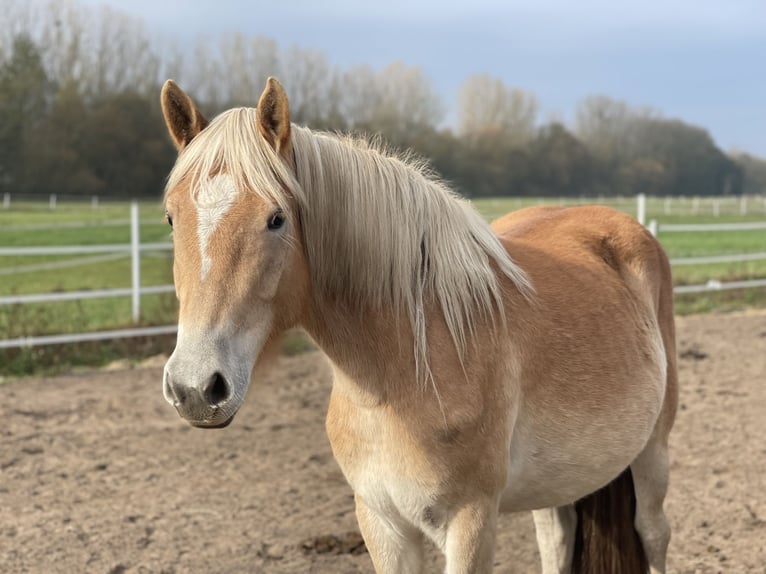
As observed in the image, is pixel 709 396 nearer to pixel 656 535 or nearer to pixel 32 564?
pixel 656 535

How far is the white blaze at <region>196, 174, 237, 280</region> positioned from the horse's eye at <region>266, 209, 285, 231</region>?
10cm

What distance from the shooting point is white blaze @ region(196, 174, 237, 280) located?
65.1 inches

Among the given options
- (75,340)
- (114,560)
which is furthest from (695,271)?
(114,560)

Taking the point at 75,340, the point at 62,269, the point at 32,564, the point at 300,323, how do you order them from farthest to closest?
1. the point at 62,269
2. the point at 75,340
3. the point at 32,564
4. the point at 300,323

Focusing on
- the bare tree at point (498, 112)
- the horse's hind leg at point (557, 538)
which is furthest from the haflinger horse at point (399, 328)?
the bare tree at point (498, 112)

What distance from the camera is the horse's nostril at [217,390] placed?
5.01 feet

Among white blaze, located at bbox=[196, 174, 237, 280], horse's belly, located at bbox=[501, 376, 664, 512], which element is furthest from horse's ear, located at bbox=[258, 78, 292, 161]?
horse's belly, located at bbox=[501, 376, 664, 512]

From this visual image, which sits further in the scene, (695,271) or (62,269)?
(62,269)

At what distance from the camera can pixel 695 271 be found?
14.7 metres

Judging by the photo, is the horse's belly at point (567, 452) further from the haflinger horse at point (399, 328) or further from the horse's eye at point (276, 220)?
the horse's eye at point (276, 220)

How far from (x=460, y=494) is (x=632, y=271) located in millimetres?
1519

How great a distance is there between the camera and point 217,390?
156cm

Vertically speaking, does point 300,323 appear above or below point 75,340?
above

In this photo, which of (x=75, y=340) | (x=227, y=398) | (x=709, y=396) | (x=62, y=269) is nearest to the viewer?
(x=227, y=398)
